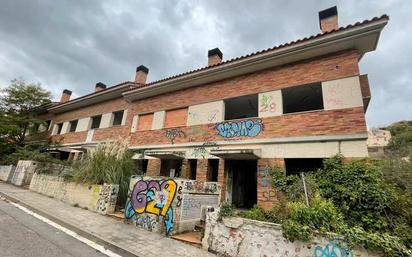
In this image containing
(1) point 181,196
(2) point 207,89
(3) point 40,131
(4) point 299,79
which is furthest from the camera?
(3) point 40,131

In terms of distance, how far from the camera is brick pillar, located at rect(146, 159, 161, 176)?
1087 cm

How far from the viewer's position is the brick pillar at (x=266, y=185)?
7.33 metres

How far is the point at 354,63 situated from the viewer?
725 cm

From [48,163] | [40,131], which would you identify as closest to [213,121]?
[48,163]

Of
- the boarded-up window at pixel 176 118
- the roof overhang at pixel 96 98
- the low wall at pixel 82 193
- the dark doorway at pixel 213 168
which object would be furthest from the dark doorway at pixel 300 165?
the roof overhang at pixel 96 98

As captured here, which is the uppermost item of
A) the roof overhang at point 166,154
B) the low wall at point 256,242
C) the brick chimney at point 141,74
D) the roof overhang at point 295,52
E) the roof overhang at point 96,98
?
the brick chimney at point 141,74

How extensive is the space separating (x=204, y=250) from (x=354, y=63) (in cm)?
776

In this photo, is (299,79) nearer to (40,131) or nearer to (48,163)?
(48,163)

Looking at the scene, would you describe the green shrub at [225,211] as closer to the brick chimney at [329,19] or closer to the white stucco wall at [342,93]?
the white stucco wall at [342,93]

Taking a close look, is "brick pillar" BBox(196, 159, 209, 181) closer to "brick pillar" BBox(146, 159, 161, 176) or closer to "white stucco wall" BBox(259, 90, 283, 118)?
"brick pillar" BBox(146, 159, 161, 176)

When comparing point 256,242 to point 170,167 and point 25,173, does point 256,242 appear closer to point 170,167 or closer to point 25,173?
point 170,167

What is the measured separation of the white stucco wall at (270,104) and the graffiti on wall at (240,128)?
1.48 ft

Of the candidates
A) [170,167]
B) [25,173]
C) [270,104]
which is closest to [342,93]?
[270,104]

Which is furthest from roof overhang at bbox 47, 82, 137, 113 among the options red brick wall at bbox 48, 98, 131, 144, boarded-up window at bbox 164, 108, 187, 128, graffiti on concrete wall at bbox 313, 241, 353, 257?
graffiti on concrete wall at bbox 313, 241, 353, 257
